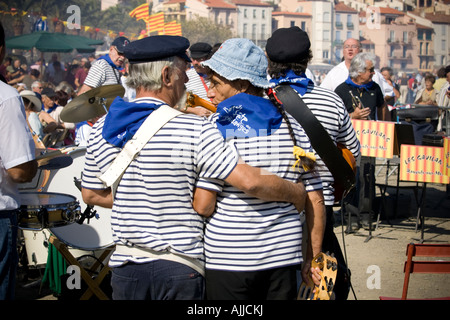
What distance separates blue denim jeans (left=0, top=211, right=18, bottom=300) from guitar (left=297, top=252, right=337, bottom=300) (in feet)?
5.10

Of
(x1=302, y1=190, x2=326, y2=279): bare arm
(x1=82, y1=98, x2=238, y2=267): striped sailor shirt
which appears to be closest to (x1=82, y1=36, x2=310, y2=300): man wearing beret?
(x1=82, y1=98, x2=238, y2=267): striped sailor shirt

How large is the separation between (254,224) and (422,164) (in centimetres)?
503

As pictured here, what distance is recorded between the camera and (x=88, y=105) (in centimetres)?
478

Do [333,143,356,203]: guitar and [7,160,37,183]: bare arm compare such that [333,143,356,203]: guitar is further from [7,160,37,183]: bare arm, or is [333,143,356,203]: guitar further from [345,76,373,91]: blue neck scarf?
[345,76,373,91]: blue neck scarf

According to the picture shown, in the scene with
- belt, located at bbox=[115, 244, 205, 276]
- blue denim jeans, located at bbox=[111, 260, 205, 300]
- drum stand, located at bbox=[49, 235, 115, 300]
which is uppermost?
belt, located at bbox=[115, 244, 205, 276]

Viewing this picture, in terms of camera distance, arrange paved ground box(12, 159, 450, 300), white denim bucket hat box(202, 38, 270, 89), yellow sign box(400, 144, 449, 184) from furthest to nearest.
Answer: yellow sign box(400, 144, 449, 184) → paved ground box(12, 159, 450, 300) → white denim bucket hat box(202, 38, 270, 89)

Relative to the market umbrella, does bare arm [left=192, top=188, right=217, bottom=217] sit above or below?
below

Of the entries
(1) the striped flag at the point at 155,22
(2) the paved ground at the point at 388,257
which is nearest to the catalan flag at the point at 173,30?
(1) the striped flag at the point at 155,22

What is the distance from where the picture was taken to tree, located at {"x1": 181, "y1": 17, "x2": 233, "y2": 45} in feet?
153

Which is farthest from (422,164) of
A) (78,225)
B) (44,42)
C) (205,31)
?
(205,31)

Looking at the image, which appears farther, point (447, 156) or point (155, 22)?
point (155, 22)

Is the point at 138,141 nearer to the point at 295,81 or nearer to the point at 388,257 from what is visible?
the point at 295,81
